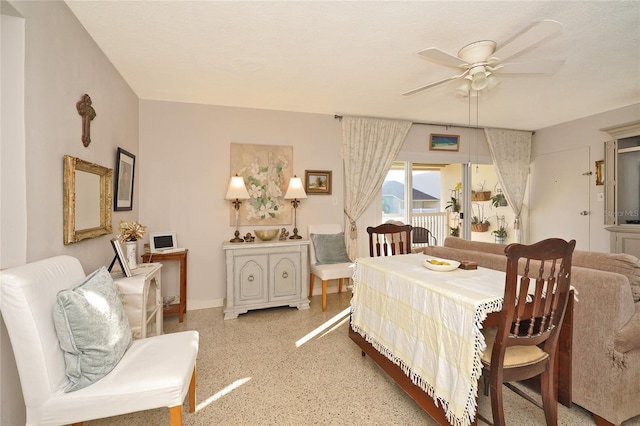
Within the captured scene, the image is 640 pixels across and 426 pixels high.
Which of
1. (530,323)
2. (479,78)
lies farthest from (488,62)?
(530,323)

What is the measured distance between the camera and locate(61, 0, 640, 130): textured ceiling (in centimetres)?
196

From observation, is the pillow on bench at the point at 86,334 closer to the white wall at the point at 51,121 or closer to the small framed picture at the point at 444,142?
the white wall at the point at 51,121

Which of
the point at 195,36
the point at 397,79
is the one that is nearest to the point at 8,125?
the point at 195,36

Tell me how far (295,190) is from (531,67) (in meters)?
2.59

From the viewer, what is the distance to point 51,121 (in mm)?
1687

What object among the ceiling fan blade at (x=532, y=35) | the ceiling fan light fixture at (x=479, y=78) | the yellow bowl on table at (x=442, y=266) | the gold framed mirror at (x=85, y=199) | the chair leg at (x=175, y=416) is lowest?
the chair leg at (x=175, y=416)

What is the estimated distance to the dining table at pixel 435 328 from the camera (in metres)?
1.35

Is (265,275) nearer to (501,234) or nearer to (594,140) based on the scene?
(501,234)

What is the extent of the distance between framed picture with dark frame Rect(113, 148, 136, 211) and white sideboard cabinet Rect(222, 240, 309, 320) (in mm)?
1089

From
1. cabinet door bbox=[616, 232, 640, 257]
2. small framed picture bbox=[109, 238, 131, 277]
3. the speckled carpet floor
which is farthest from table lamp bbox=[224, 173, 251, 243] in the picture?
cabinet door bbox=[616, 232, 640, 257]

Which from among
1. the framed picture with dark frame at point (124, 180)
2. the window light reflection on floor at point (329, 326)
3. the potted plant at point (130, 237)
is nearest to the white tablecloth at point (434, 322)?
the window light reflection on floor at point (329, 326)

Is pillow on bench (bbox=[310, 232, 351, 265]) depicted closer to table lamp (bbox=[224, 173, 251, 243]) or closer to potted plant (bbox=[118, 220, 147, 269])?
table lamp (bbox=[224, 173, 251, 243])

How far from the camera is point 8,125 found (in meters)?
1.43

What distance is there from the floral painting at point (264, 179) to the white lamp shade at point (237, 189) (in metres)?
0.27
